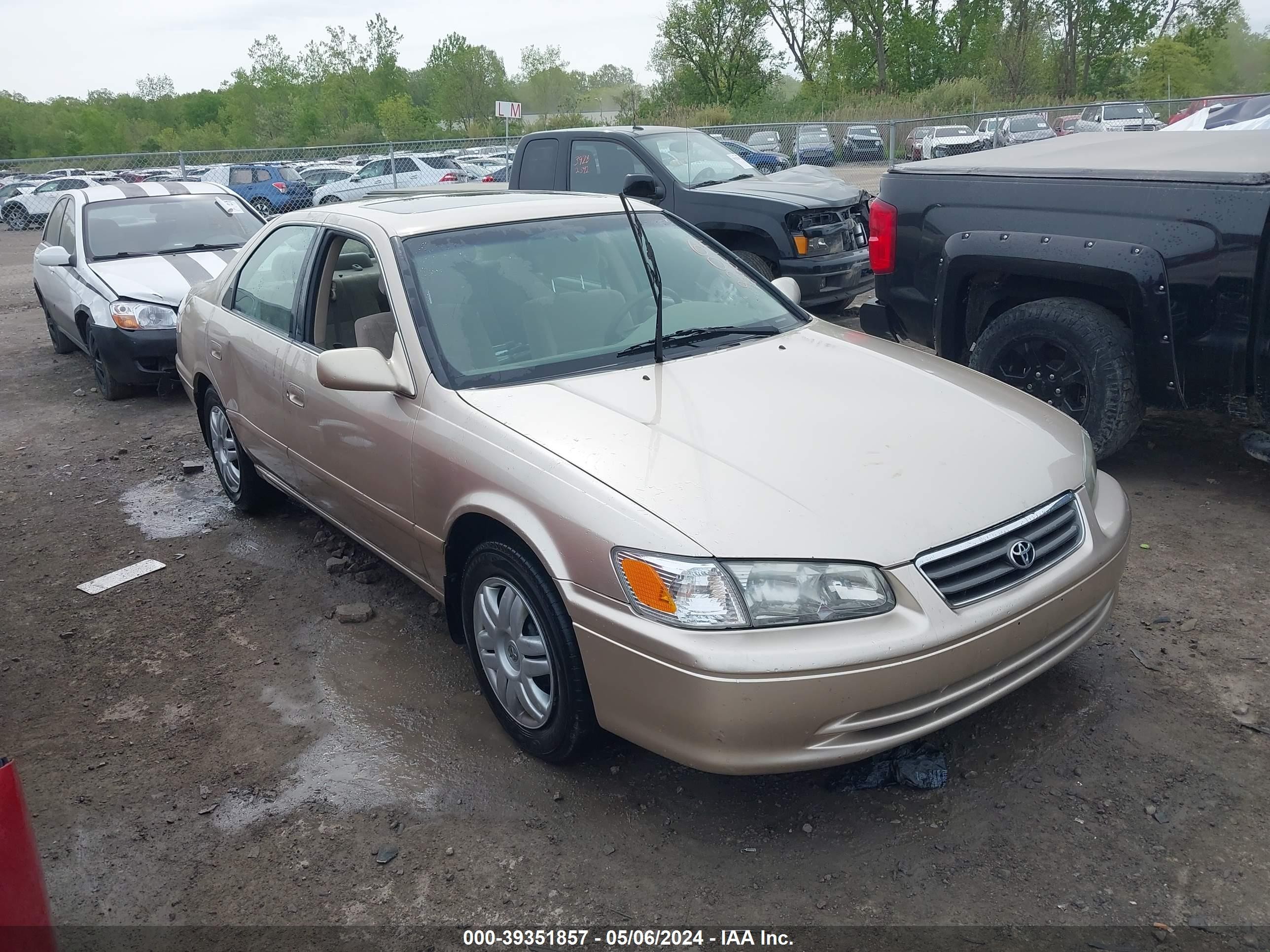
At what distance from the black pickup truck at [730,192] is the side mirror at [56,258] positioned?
370 centimetres

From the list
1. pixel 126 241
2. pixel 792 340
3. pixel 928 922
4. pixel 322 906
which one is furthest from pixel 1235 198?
pixel 126 241

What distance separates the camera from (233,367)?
4891mm

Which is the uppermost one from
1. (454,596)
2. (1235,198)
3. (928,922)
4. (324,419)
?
(1235,198)

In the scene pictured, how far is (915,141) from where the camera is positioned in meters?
23.1

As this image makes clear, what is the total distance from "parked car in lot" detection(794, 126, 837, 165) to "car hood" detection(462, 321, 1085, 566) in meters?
15.9

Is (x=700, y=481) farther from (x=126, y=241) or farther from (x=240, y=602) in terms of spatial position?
(x=126, y=241)

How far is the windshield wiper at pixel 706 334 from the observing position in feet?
11.8

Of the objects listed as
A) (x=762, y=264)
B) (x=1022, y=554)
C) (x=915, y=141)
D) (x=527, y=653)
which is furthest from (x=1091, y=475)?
(x=915, y=141)

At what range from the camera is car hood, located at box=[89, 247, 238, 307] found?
7.95m

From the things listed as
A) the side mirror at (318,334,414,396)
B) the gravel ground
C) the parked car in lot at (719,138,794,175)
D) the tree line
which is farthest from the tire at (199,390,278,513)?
the tree line

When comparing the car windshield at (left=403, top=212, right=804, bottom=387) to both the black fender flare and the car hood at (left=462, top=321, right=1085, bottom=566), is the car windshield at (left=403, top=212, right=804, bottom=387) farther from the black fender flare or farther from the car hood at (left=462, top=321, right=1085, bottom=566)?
the black fender flare

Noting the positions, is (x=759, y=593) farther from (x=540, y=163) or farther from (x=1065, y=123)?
(x=1065, y=123)

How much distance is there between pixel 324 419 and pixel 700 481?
1.88 metres

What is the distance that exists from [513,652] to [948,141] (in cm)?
2401
